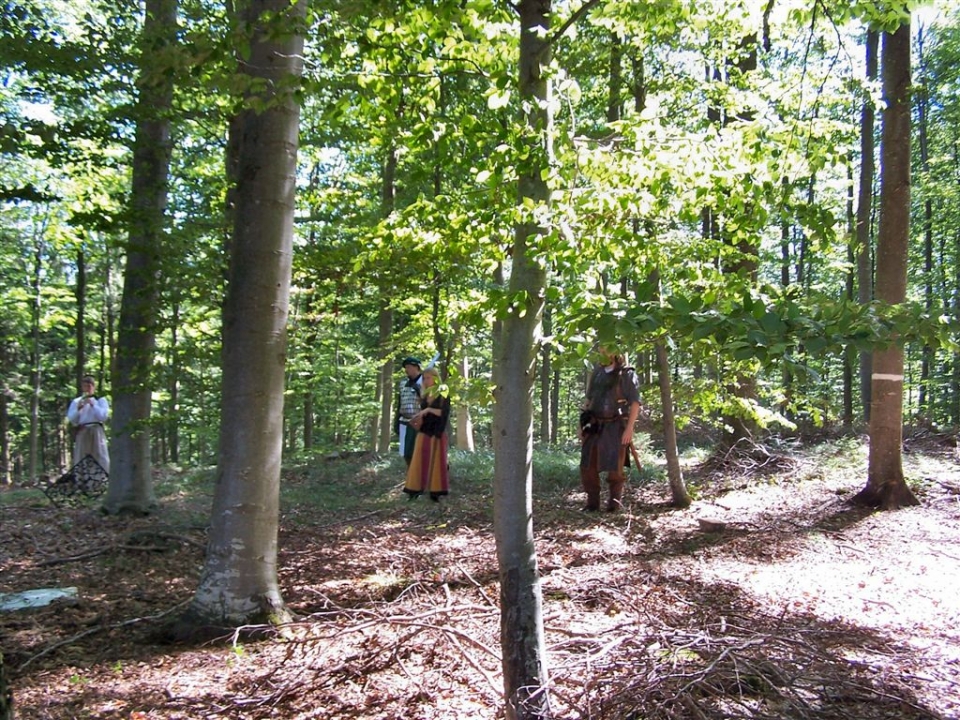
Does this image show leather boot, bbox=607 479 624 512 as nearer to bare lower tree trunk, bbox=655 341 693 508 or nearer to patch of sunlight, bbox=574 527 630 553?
bare lower tree trunk, bbox=655 341 693 508

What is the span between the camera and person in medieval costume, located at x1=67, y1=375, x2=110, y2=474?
11773 mm

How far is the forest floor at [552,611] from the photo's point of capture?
3467mm

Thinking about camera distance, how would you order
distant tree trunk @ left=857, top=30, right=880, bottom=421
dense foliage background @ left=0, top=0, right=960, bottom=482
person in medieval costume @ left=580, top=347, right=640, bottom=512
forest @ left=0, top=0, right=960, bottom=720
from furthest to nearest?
1. distant tree trunk @ left=857, top=30, right=880, bottom=421
2. person in medieval costume @ left=580, top=347, right=640, bottom=512
3. forest @ left=0, top=0, right=960, bottom=720
4. dense foliage background @ left=0, top=0, right=960, bottom=482

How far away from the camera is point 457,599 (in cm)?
512

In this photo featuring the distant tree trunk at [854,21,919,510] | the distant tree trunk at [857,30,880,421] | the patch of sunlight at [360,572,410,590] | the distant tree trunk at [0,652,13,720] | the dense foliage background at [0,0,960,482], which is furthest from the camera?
the distant tree trunk at [857,30,880,421]

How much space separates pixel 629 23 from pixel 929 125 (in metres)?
28.0

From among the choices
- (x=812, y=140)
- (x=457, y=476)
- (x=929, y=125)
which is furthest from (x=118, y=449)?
(x=929, y=125)

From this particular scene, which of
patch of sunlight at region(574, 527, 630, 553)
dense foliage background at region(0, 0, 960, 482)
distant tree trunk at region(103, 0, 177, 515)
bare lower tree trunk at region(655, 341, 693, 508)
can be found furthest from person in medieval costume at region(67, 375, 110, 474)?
bare lower tree trunk at region(655, 341, 693, 508)

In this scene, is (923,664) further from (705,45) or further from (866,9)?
(705,45)

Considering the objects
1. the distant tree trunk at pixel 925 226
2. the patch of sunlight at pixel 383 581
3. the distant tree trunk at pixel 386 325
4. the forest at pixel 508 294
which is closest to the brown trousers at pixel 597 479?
the forest at pixel 508 294

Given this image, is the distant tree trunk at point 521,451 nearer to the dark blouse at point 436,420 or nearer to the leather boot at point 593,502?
the leather boot at point 593,502

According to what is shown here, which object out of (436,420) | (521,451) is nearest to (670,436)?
(436,420)

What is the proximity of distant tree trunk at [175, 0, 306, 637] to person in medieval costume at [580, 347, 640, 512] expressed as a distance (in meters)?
4.94

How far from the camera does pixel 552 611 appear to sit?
16.2 ft
